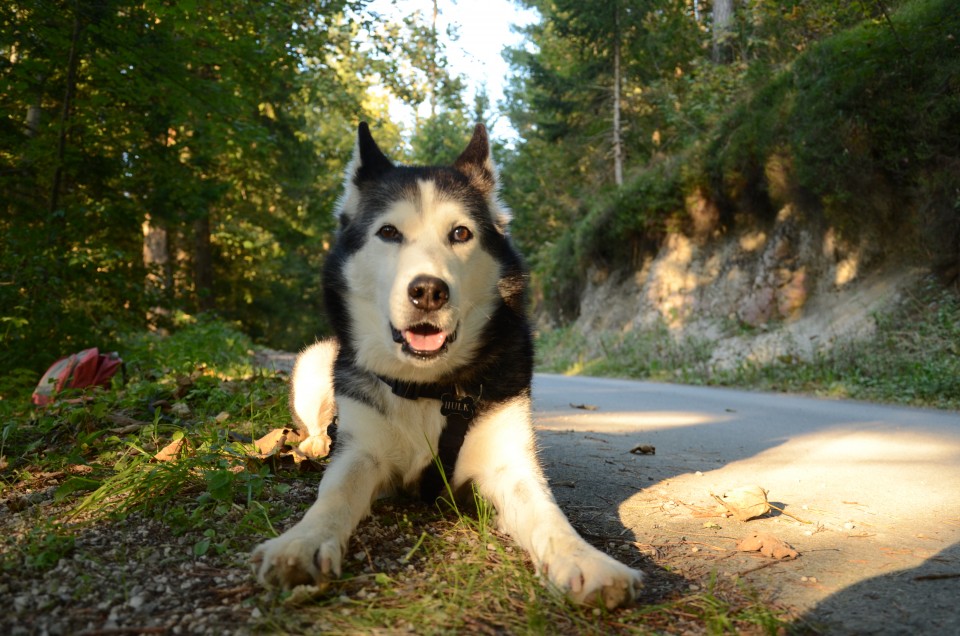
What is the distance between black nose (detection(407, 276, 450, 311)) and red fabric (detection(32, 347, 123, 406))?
3.45m

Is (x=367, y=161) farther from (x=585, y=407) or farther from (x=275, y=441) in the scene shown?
(x=585, y=407)

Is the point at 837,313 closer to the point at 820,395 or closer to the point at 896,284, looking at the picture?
the point at 896,284

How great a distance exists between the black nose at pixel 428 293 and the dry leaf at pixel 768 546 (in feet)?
4.71

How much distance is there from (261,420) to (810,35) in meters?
15.0

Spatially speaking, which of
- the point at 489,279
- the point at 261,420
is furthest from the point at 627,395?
the point at 489,279

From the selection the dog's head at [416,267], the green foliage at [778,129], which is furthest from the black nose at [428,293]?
the green foliage at [778,129]

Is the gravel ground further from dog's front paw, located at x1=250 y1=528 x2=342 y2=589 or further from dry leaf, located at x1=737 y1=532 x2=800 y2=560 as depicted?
dry leaf, located at x1=737 y1=532 x2=800 y2=560

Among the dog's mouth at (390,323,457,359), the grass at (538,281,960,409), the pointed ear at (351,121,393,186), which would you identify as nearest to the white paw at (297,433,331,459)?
the dog's mouth at (390,323,457,359)

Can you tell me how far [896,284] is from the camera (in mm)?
10328

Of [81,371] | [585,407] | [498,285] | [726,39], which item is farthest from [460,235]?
[726,39]

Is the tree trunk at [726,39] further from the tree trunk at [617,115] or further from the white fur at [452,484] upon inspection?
the white fur at [452,484]

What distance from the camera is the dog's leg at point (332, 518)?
1.92 metres

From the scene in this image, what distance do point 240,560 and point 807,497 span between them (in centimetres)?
254

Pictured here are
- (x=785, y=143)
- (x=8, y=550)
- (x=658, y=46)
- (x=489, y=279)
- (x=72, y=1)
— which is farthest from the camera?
(x=658, y=46)
